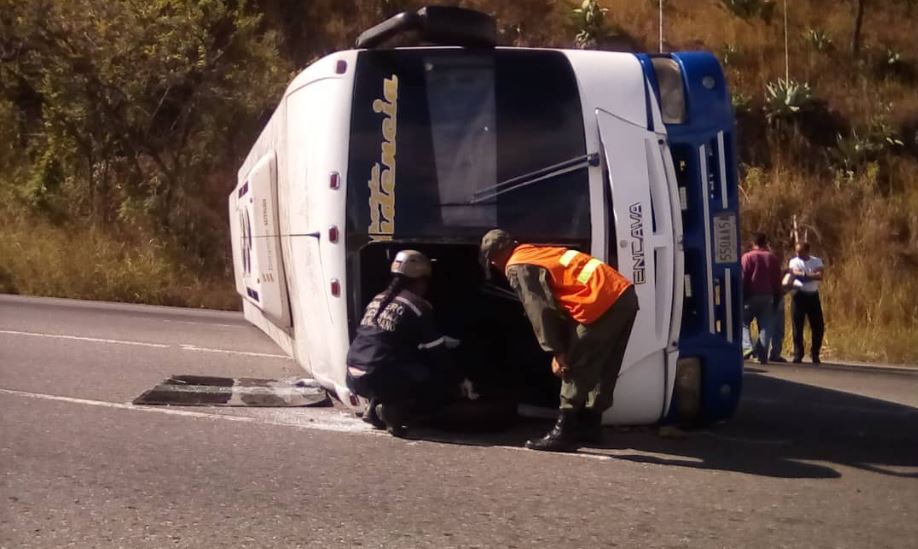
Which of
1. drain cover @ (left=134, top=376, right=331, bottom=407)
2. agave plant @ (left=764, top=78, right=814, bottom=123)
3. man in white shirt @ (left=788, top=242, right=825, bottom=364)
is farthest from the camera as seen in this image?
agave plant @ (left=764, top=78, right=814, bottom=123)

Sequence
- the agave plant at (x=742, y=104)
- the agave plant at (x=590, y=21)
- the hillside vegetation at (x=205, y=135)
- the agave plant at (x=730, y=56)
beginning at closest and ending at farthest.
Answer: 1. the hillside vegetation at (x=205, y=135)
2. the agave plant at (x=742, y=104)
3. the agave plant at (x=730, y=56)
4. the agave plant at (x=590, y=21)

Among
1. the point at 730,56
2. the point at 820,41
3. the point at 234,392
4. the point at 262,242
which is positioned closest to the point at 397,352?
the point at 234,392

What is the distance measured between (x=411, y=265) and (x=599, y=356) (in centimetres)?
136

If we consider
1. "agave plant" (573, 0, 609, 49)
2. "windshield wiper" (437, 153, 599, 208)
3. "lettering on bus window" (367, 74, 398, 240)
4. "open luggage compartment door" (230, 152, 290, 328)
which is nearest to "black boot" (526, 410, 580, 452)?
"windshield wiper" (437, 153, 599, 208)

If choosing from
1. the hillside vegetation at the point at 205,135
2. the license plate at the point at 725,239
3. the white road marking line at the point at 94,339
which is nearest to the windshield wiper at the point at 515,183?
the license plate at the point at 725,239

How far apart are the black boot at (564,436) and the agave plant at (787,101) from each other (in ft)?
58.3

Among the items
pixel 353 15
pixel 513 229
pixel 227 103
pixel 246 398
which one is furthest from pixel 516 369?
pixel 353 15

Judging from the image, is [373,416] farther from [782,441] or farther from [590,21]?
[590,21]

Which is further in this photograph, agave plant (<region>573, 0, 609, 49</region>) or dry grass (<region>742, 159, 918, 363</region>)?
agave plant (<region>573, 0, 609, 49</region>)

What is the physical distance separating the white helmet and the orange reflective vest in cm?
70

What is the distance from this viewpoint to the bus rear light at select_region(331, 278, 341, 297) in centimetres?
751

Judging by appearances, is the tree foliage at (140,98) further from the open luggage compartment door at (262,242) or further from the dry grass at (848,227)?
the dry grass at (848,227)

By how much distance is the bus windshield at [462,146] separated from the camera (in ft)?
24.5

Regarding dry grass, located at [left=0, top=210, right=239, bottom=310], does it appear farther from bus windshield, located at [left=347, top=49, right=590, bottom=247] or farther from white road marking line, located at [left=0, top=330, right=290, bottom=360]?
bus windshield, located at [left=347, top=49, right=590, bottom=247]
